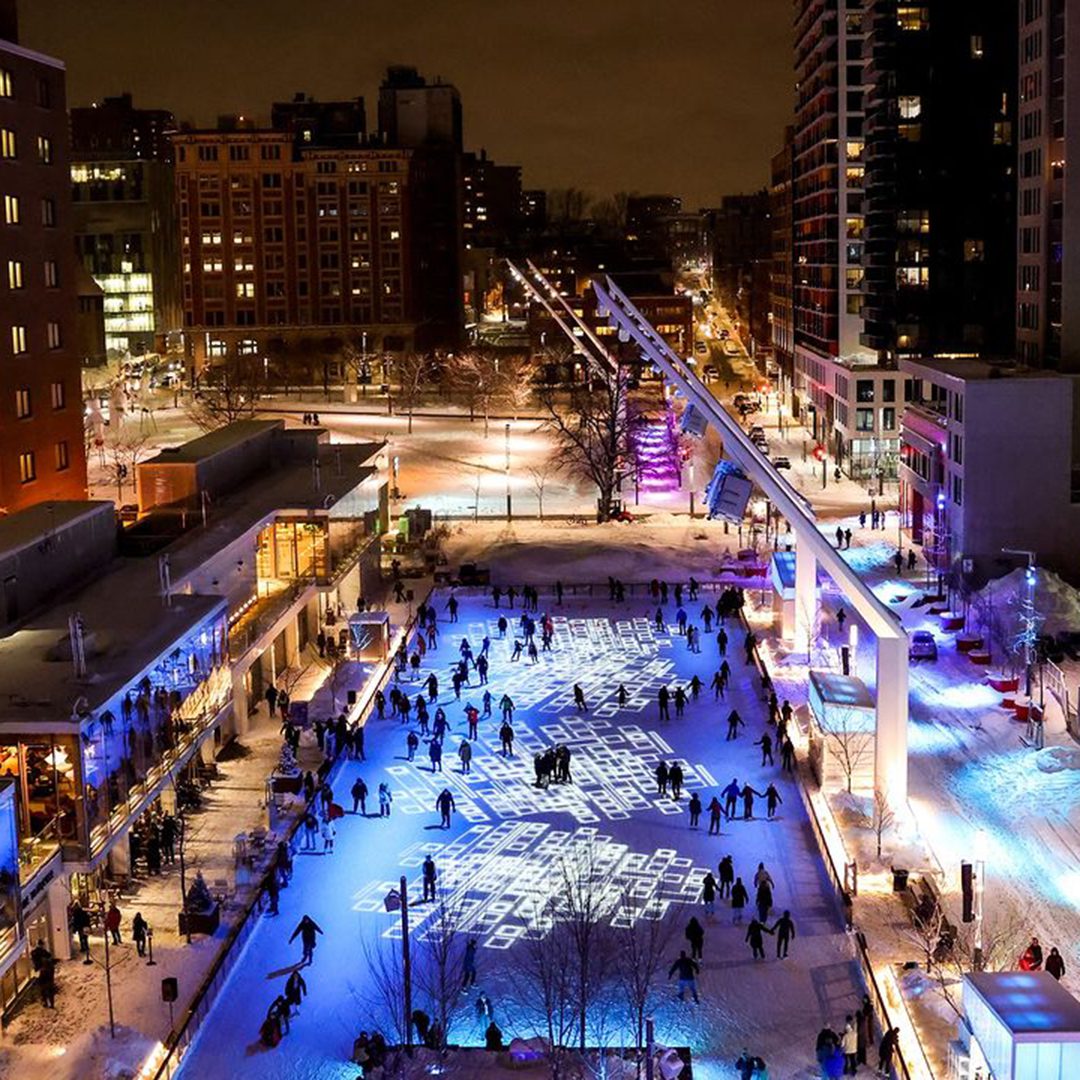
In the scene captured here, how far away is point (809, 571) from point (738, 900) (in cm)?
2027

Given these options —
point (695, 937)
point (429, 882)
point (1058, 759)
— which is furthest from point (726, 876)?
point (1058, 759)

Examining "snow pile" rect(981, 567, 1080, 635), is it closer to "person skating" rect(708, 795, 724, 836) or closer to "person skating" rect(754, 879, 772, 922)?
"person skating" rect(708, 795, 724, 836)

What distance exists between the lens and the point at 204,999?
→ 25.7 metres

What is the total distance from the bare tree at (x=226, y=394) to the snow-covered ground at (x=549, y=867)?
55.3 m

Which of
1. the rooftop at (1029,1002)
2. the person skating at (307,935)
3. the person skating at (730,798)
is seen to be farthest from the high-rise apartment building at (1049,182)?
the person skating at (307,935)

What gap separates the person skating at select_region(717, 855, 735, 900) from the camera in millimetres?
30328

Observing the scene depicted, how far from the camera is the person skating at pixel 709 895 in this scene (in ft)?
96.8

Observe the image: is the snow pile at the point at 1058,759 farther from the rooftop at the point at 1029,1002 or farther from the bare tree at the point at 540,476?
the bare tree at the point at 540,476

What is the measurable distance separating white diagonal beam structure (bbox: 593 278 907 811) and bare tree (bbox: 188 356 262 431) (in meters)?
51.6

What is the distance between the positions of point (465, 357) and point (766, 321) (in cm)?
4433

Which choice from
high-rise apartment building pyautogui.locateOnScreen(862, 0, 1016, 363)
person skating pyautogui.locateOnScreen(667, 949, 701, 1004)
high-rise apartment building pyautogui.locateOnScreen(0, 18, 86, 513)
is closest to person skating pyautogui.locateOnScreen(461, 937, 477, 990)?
person skating pyautogui.locateOnScreen(667, 949, 701, 1004)

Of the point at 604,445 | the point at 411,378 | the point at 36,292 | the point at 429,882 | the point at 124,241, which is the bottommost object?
the point at 429,882

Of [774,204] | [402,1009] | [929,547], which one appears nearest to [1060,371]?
[929,547]

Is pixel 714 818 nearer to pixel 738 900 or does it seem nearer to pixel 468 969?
pixel 738 900
